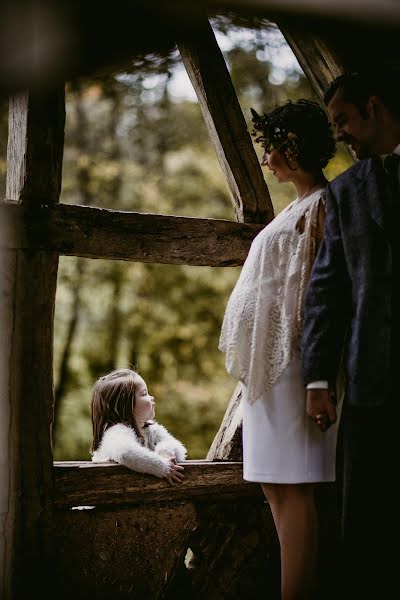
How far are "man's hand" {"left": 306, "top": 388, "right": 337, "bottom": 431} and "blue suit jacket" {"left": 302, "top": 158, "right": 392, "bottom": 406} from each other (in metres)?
0.04

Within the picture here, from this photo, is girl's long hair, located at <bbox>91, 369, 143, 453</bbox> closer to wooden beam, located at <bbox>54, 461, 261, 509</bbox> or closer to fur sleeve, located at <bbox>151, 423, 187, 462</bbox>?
fur sleeve, located at <bbox>151, 423, 187, 462</bbox>

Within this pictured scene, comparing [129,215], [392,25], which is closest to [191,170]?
[129,215]

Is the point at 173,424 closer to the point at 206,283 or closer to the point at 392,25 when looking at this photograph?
the point at 206,283

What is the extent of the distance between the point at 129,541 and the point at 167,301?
20.9 ft

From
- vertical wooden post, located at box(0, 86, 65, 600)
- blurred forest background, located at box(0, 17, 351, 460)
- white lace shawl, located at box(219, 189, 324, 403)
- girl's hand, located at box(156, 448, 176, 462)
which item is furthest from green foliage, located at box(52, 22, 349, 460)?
white lace shawl, located at box(219, 189, 324, 403)

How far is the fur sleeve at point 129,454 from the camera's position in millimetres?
3006

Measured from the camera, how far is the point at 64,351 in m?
9.09

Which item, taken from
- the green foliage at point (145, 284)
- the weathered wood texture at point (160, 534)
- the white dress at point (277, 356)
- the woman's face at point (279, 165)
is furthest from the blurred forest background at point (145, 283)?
the white dress at point (277, 356)

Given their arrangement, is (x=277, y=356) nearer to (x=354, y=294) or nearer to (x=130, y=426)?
(x=354, y=294)

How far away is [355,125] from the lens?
2250mm

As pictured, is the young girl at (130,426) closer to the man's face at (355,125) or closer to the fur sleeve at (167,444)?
the fur sleeve at (167,444)

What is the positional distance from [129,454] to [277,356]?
968 mm

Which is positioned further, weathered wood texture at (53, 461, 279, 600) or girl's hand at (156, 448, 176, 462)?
girl's hand at (156, 448, 176, 462)

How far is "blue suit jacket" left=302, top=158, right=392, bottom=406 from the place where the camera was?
6.36ft
